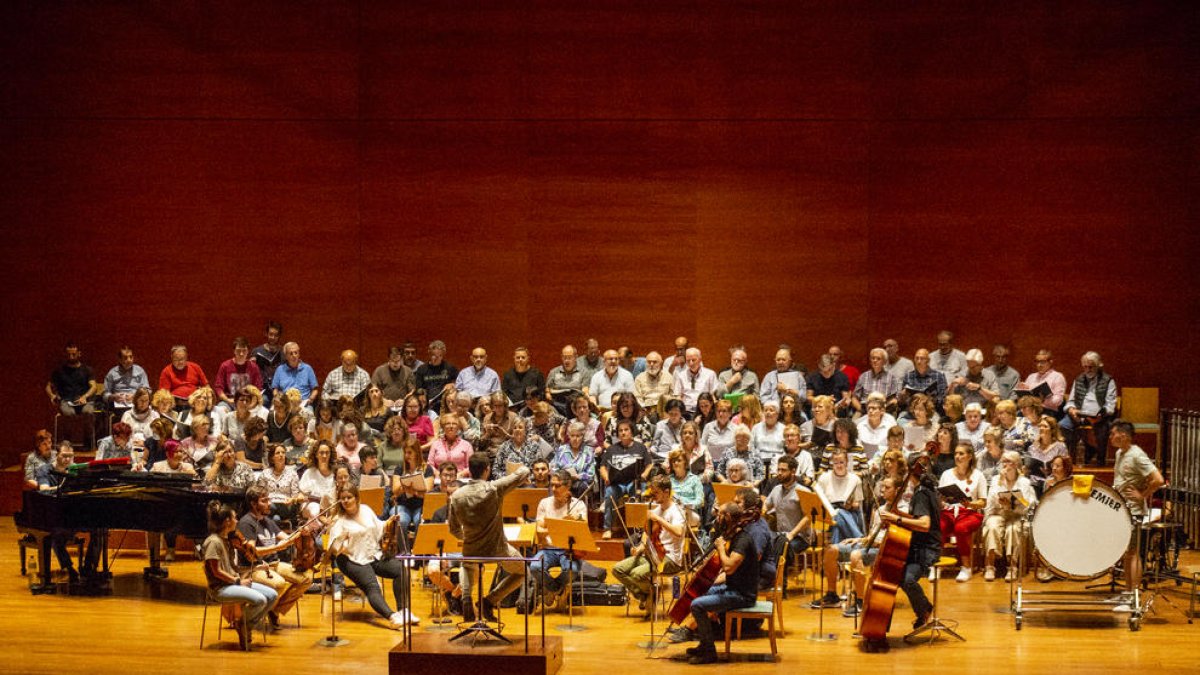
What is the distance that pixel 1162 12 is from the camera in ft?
47.8

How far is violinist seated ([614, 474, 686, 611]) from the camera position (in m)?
9.62

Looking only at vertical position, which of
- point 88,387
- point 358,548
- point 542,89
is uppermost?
point 542,89

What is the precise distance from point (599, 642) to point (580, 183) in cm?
715

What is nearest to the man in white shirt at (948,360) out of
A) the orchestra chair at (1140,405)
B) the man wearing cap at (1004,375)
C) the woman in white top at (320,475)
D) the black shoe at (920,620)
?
the man wearing cap at (1004,375)

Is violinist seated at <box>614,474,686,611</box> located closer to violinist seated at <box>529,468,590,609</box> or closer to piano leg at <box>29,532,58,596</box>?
violinist seated at <box>529,468,590,609</box>

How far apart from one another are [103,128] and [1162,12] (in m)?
11.5

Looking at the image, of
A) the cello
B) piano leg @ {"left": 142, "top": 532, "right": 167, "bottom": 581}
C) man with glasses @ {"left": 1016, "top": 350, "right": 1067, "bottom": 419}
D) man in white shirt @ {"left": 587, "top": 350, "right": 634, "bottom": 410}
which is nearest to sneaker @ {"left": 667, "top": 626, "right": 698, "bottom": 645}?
the cello

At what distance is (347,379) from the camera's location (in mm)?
13805

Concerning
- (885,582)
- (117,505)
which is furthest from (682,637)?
(117,505)

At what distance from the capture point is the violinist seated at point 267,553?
918cm

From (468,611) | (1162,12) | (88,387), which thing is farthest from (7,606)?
(1162,12)

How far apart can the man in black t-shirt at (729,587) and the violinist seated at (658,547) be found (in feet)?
3.06

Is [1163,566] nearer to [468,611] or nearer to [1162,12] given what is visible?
[468,611]

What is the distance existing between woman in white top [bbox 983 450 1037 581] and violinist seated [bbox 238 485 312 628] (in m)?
5.27
